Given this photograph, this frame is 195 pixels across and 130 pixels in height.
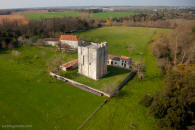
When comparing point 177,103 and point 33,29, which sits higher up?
point 33,29

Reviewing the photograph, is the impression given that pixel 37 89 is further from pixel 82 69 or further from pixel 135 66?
pixel 135 66

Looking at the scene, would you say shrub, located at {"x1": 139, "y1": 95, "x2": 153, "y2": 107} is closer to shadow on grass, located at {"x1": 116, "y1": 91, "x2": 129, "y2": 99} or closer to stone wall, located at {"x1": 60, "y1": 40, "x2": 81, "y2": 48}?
shadow on grass, located at {"x1": 116, "y1": 91, "x2": 129, "y2": 99}

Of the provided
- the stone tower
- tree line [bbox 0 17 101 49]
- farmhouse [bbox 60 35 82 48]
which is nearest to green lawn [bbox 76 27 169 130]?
the stone tower

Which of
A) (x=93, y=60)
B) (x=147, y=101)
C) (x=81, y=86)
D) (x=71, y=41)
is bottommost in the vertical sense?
(x=147, y=101)

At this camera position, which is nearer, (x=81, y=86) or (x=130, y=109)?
(x=130, y=109)

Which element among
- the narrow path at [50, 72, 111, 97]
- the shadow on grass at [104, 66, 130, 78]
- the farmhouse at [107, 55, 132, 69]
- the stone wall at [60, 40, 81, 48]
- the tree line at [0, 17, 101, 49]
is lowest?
the narrow path at [50, 72, 111, 97]

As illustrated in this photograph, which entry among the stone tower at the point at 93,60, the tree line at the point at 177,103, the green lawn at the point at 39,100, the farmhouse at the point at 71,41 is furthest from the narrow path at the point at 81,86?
the farmhouse at the point at 71,41

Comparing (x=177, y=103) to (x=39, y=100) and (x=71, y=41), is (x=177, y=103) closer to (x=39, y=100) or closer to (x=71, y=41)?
(x=39, y=100)

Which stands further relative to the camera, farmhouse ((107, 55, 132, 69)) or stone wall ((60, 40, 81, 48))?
stone wall ((60, 40, 81, 48))

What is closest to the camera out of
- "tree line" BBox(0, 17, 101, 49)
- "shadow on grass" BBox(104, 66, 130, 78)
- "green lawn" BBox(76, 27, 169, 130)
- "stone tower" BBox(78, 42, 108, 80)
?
"green lawn" BBox(76, 27, 169, 130)

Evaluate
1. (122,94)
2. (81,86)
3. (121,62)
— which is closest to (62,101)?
(81,86)
